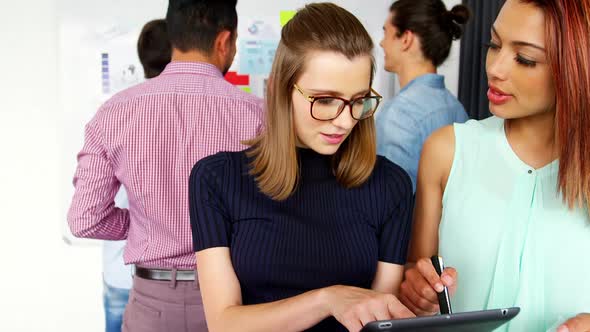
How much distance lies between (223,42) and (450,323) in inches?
52.5

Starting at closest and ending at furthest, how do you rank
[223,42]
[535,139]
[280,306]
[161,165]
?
[280,306], [535,139], [161,165], [223,42]

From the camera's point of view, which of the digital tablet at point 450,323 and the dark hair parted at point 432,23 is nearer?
the digital tablet at point 450,323

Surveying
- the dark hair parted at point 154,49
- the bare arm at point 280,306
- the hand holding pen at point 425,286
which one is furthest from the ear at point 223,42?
the hand holding pen at point 425,286

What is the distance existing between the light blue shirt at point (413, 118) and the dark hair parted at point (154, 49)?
83 cm

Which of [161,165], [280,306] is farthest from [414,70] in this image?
[280,306]

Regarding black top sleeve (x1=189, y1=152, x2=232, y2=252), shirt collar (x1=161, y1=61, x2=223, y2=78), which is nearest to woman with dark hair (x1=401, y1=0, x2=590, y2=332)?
black top sleeve (x1=189, y1=152, x2=232, y2=252)

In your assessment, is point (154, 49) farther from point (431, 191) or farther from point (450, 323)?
point (450, 323)

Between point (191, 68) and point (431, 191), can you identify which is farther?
point (191, 68)

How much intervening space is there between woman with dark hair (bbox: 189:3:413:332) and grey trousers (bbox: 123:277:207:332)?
58 centimetres

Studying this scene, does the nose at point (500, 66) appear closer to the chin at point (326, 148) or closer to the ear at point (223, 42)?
the chin at point (326, 148)

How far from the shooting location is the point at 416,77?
2521 millimetres

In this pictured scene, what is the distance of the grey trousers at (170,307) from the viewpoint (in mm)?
1838

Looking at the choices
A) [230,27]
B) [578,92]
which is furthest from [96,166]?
[578,92]

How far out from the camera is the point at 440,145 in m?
1.39
